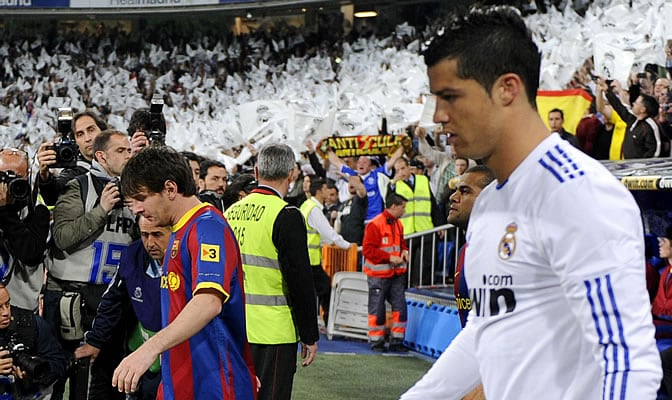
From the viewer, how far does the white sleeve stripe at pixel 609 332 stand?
171cm

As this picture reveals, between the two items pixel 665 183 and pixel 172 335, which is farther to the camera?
pixel 665 183

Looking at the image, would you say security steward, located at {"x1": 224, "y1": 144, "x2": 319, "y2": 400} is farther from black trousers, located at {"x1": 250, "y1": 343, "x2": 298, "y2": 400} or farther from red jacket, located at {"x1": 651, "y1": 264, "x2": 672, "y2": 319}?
red jacket, located at {"x1": 651, "y1": 264, "x2": 672, "y2": 319}

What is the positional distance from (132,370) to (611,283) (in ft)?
5.40

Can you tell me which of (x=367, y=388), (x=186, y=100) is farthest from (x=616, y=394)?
(x=186, y=100)

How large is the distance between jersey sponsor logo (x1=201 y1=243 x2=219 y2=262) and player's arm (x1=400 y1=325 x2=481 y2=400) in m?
1.14

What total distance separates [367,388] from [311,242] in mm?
3680

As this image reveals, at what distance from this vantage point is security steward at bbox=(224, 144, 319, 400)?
5.47 meters

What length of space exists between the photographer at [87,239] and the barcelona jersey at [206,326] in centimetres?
167

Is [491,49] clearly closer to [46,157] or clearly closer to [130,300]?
[130,300]

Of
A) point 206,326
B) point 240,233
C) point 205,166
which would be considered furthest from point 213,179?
point 206,326

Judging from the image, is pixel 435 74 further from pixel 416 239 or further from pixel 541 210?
pixel 416 239

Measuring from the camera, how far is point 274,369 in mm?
5555

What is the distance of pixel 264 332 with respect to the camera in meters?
5.54

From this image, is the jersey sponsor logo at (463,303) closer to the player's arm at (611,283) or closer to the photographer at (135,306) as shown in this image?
the photographer at (135,306)
